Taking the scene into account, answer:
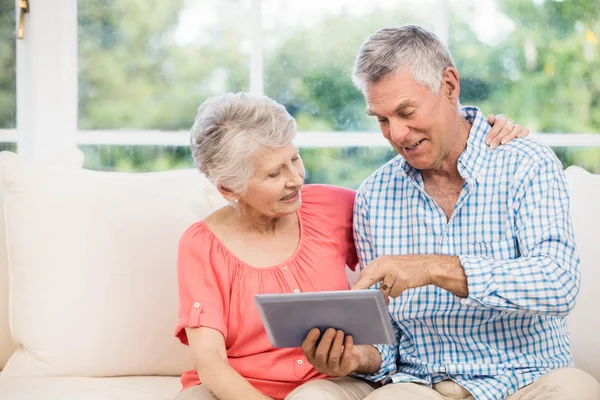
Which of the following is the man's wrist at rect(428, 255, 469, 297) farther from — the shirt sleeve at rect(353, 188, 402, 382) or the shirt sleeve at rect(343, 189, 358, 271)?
the shirt sleeve at rect(343, 189, 358, 271)

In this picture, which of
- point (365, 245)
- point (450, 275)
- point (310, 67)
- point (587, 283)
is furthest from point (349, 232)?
point (310, 67)

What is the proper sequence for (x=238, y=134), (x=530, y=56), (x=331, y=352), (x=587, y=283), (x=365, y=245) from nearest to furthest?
(x=331, y=352) < (x=238, y=134) < (x=365, y=245) < (x=587, y=283) < (x=530, y=56)

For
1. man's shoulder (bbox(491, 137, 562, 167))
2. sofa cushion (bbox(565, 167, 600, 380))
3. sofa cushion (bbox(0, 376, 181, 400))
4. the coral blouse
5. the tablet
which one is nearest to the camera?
the tablet

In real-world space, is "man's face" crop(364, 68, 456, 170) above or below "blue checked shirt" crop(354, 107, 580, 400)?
above

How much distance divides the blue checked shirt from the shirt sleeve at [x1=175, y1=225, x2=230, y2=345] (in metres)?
0.41

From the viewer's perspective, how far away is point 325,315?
167cm

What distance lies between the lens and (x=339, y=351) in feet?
5.77

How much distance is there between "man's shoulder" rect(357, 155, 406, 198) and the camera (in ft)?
6.89

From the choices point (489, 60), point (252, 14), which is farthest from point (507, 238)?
point (252, 14)

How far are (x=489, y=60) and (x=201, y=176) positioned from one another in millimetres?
1367

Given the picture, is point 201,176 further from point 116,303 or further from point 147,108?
point 147,108

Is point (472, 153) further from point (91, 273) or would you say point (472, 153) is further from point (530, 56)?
point (530, 56)

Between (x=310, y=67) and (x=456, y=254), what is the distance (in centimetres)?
148

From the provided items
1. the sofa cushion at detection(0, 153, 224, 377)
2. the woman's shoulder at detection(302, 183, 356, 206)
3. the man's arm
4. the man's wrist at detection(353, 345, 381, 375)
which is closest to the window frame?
the sofa cushion at detection(0, 153, 224, 377)
